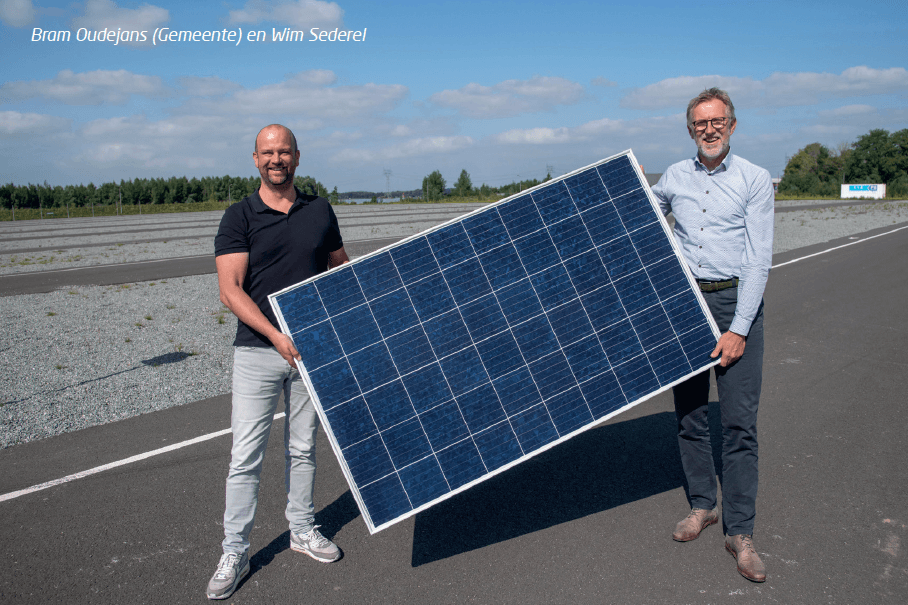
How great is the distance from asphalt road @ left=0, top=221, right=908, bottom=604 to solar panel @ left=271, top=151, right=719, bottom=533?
2.51ft

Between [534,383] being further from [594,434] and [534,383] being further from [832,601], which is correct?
[594,434]

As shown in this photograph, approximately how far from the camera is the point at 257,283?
3785mm

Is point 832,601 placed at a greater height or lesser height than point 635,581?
lesser

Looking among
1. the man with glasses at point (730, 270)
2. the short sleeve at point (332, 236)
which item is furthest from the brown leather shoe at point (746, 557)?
the short sleeve at point (332, 236)

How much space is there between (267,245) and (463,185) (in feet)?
340

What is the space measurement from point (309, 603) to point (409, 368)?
1.45 metres

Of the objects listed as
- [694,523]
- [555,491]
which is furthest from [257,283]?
[694,523]

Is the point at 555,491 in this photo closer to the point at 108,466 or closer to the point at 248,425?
the point at 248,425

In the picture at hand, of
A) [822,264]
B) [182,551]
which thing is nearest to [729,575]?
[182,551]

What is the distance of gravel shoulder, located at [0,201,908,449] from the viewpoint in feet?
22.4

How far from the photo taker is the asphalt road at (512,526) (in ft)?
11.9

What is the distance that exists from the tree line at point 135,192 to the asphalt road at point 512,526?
84.4 m

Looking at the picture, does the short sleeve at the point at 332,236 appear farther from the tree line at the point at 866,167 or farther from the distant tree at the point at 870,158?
the distant tree at the point at 870,158

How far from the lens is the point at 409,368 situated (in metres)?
3.58
